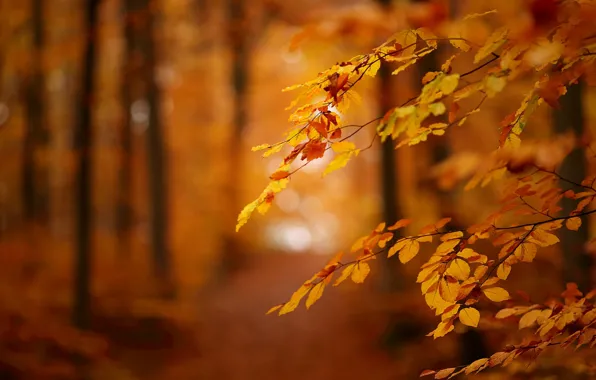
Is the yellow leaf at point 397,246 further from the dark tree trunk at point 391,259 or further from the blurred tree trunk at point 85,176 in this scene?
the dark tree trunk at point 391,259

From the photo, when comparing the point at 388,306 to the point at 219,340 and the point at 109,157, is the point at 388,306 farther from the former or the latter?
the point at 109,157

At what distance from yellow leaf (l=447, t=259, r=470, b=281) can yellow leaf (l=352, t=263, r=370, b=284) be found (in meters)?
0.28

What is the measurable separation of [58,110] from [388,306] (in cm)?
1575

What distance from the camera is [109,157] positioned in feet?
49.5

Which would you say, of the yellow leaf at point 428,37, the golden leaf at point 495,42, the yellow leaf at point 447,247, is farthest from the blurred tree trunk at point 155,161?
the golden leaf at point 495,42

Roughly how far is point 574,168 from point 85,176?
17.3 ft

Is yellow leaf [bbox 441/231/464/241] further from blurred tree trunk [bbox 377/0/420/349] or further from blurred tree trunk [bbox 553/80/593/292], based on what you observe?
blurred tree trunk [bbox 377/0/420/349]

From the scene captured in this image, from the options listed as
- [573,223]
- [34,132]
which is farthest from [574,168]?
[34,132]

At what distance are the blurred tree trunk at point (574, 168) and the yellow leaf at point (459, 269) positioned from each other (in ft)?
8.82

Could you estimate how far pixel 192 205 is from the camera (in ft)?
45.8

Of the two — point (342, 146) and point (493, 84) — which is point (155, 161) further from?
point (493, 84)

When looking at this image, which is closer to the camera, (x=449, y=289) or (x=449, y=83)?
(x=449, y=83)

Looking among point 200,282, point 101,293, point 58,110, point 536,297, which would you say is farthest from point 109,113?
point 536,297

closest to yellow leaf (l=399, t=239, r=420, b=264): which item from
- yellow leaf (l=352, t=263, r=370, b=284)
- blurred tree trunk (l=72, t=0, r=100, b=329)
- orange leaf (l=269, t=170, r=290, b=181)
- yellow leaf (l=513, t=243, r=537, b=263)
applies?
yellow leaf (l=352, t=263, r=370, b=284)
